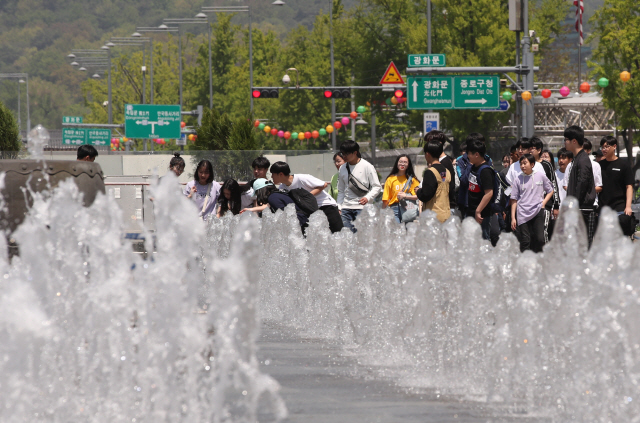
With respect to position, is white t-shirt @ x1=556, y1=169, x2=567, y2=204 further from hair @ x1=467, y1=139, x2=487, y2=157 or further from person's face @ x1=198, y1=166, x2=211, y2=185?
person's face @ x1=198, y1=166, x2=211, y2=185

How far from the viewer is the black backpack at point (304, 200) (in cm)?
844

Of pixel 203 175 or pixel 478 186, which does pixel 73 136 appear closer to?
pixel 203 175

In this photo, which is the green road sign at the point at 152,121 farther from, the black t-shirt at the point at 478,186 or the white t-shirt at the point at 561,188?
the black t-shirt at the point at 478,186

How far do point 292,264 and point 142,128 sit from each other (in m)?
38.3

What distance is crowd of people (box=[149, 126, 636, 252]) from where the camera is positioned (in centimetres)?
857

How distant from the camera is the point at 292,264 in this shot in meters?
7.84

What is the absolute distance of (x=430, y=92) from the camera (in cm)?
2622

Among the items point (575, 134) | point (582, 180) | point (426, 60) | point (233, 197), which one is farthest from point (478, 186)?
point (426, 60)

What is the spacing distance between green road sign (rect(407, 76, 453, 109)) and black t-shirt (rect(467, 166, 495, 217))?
17145 mm

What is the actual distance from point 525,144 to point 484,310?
5.39m

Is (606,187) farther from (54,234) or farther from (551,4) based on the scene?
(551,4)

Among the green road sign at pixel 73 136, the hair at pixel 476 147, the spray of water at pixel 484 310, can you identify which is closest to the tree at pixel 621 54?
the hair at pixel 476 147

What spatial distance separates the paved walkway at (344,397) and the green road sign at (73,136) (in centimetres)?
5454

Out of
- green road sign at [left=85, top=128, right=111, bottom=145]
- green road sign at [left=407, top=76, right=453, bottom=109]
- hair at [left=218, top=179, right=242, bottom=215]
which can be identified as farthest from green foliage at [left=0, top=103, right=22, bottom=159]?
green road sign at [left=85, top=128, right=111, bottom=145]
